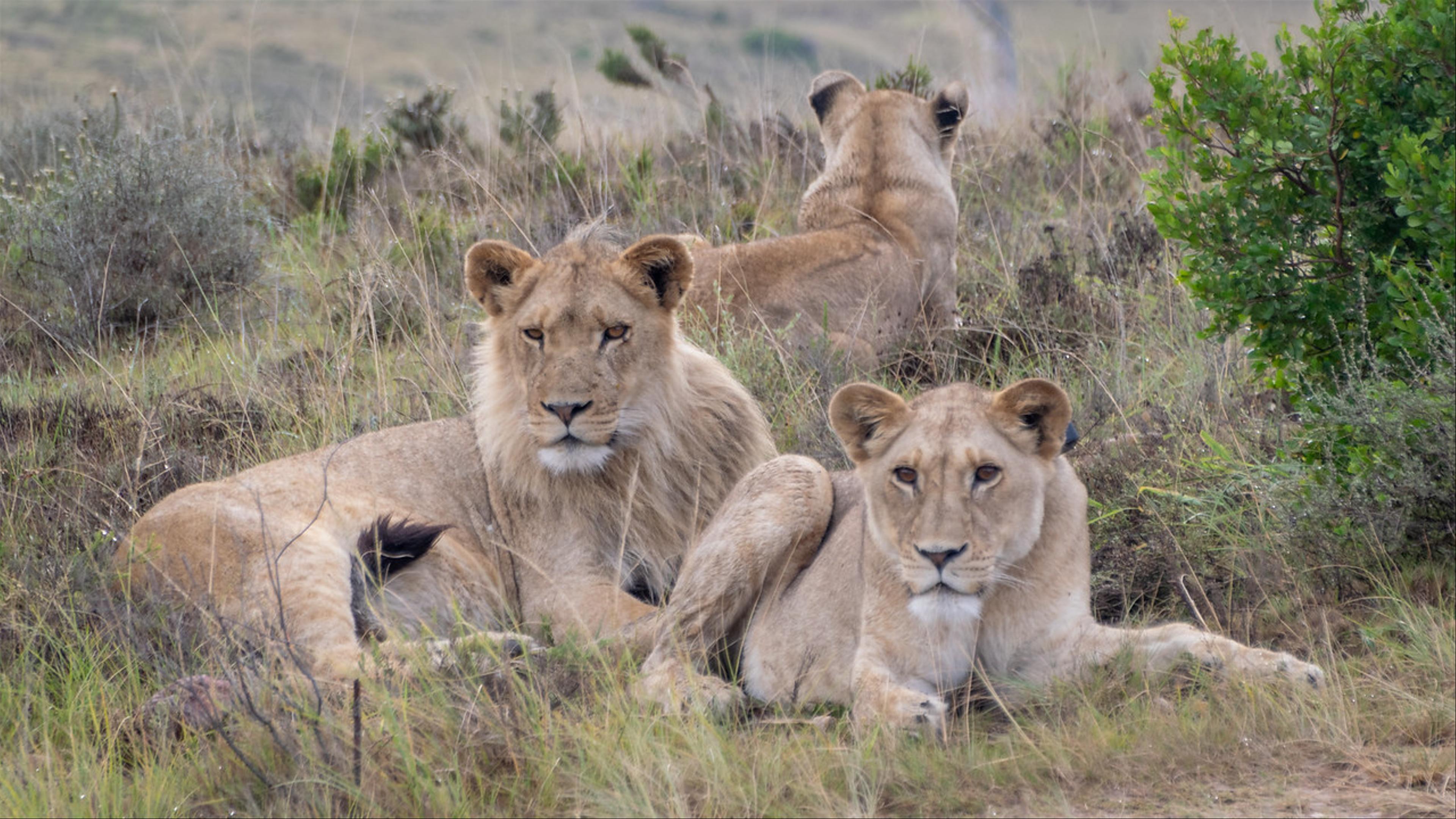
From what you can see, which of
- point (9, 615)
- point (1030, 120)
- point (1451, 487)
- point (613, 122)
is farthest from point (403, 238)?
point (1451, 487)

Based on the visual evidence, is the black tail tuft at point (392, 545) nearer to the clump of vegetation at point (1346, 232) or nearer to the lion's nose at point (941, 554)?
the lion's nose at point (941, 554)

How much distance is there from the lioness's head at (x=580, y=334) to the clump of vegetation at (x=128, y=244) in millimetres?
2984

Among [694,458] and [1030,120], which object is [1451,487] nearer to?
[694,458]

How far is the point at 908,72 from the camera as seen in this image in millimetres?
11695

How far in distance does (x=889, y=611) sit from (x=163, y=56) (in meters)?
9.76

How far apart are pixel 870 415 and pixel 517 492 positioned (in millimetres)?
1885

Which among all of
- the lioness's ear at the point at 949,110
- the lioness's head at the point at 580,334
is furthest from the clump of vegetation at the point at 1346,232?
the lioness's ear at the point at 949,110

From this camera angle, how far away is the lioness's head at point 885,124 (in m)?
8.12

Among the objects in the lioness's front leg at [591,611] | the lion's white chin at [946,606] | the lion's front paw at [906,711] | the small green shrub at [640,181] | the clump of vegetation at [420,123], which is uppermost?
the clump of vegetation at [420,123]

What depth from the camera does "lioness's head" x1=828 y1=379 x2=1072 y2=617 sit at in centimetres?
394

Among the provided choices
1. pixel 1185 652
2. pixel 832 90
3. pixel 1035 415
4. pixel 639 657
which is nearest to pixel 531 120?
pixel 832 90

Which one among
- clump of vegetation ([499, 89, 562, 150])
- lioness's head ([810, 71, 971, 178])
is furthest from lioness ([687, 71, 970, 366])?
clump of vegetation ([499, 89, 562, 150])

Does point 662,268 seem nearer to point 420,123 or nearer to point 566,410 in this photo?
point 566,410

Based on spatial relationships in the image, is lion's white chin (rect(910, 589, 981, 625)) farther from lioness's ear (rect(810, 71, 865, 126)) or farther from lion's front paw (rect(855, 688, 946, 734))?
lioness's ear (rect(810, 71, 865, 126))
